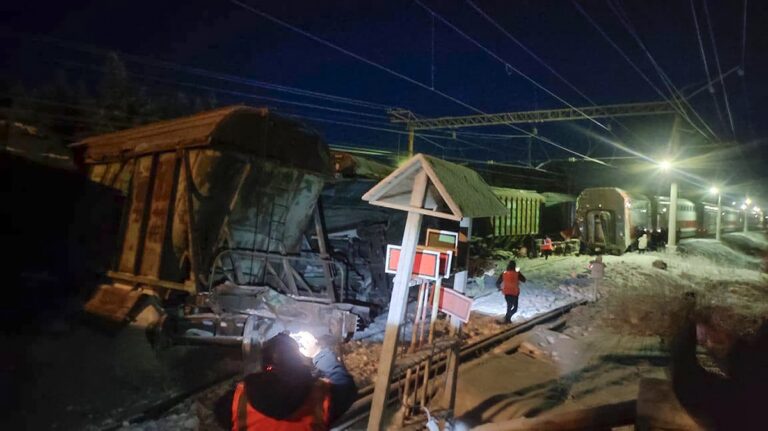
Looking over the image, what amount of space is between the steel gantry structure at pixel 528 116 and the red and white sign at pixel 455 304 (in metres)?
18.0

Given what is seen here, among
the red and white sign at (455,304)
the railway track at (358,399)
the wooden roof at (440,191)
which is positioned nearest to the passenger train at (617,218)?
the railway track at (358,399)

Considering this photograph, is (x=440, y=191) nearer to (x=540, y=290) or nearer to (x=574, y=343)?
(x=574, y=343)

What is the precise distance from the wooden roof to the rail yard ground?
219 cm

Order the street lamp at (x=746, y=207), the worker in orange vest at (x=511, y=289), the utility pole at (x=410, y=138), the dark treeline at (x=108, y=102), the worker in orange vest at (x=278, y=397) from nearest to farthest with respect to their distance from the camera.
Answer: the worker in orange vest at (x=278, y=397) < the worker in orange vest at (x=511, y=289) < the dark treeline at (x=108, y=102) < the utility pole at (x=410, y=138) < the street lamp at (x=746, y=207)

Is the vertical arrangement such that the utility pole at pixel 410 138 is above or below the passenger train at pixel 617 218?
above

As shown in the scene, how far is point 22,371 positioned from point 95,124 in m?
15.3

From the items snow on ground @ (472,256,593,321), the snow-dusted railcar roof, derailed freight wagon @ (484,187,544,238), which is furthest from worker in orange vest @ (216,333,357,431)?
derailed freight wagon @ (484,187,544,238)

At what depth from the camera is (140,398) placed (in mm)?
5148

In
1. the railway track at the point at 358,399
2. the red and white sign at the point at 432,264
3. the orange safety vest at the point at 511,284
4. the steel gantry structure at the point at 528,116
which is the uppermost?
the steel gantry structure at the point at 528,116

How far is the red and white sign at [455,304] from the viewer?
409 cm

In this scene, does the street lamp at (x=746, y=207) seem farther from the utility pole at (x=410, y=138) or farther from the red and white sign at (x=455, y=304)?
the red and white sign at (x=455, y=304)

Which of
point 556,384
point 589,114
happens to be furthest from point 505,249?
point 556,384

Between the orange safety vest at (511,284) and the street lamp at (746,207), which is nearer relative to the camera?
the orange safety vest at (511,284)

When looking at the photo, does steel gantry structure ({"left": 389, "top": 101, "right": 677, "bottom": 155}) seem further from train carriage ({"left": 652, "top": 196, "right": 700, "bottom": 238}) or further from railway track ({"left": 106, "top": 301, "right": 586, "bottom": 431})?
railway track ({"left": 106, "top": 301, "right": 586, "bottom": 431})
